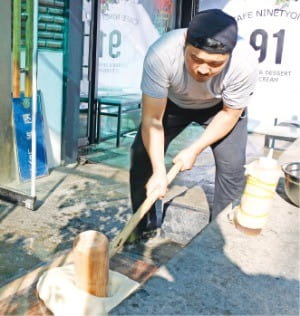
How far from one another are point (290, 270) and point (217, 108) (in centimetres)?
158

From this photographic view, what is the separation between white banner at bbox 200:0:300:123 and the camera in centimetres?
766

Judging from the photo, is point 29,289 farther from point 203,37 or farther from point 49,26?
point 49,26

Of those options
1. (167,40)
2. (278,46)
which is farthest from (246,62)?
(278,46)

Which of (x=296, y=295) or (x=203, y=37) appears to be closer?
(x=296, y=295)

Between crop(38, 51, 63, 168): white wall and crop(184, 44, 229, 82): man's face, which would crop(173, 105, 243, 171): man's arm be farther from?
crop(38, 51, 63, 168): white wall

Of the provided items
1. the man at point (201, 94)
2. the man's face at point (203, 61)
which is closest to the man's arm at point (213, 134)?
the man at point (201, 94)

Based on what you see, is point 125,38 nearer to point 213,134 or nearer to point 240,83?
point 213,134

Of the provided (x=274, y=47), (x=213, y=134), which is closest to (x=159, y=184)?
(x=213, y=134)

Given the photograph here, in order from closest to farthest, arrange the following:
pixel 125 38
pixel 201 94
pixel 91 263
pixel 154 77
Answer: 1. pixel 91 263
2. pixel 154 77
3. pixel 201 94
4. pixel 125 38

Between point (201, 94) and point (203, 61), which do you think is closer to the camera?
point (203, 61)

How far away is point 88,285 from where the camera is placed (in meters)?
1.78

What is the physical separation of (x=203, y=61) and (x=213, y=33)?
5.6 inches

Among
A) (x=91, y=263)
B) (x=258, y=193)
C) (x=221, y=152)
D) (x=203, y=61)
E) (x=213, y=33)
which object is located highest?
(x=213, y=33)

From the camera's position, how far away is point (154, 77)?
8.54ft
